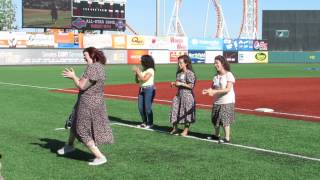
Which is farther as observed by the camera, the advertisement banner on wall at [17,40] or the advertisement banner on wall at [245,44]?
the advertisement banner on wall at [245,44]

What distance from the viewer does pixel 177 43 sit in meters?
62.9

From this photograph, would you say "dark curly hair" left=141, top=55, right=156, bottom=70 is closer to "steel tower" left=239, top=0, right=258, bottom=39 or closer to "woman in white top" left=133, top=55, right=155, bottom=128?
"woman in white top" left=133, top=55, right=155, bottom=128

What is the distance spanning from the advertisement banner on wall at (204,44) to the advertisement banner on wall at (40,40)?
17.3 m

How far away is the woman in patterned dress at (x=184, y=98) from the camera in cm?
1055

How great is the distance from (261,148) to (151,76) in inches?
127

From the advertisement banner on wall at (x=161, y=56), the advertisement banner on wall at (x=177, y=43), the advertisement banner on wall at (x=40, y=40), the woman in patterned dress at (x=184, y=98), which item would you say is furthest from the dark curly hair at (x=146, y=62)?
the advertisement banner on wall at (x=177, y=43)

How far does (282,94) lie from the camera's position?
67.2 feet

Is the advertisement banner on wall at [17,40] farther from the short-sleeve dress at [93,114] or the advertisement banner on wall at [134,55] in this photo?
the short-sleeve dress at [93,114]

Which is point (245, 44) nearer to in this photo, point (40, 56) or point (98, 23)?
point (98, 23)

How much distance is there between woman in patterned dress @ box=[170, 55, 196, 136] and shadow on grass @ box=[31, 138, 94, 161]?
2266 millimetres

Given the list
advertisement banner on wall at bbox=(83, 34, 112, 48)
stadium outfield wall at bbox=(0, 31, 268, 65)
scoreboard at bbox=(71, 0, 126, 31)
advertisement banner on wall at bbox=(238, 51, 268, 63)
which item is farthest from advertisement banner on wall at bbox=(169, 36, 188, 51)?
advertisement banner on wall at bbox=(238, 51, 268, 63)

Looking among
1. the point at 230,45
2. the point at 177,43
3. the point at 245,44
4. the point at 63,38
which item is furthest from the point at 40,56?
the point at 245,44

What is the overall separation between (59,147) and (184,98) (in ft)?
8.46

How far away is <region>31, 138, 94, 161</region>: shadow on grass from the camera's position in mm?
8648
